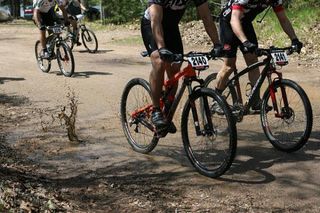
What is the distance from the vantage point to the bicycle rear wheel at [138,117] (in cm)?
573

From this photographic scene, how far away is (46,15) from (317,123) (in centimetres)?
718

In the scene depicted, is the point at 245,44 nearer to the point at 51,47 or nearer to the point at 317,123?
the point at 317,123

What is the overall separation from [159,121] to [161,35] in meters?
0.86

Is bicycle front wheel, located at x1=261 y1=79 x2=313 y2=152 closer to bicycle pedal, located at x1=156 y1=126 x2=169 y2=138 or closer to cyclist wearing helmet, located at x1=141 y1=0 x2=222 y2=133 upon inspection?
cyclist wearing helmet, located at x1=141 y1=0 x2=222 y2=133

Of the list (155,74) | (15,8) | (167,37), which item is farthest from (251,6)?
(15,8)

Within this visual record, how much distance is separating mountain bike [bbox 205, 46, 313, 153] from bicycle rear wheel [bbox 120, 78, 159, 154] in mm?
1021

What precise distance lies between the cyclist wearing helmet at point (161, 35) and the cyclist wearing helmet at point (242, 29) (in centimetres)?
28

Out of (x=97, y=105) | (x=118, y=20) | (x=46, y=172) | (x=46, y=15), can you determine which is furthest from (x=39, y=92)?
(x=118, y=20)

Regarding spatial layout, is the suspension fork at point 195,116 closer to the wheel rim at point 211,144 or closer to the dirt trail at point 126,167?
the wheel rim at point 211,144

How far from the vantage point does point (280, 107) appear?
5.51 meters

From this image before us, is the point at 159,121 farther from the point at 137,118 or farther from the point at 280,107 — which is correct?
the point at 280,107

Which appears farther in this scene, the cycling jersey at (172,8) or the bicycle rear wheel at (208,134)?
the cycling jersey at (172,8)

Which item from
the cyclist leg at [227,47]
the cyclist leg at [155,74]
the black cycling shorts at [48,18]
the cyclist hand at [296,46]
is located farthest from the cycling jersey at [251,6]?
the black cycling shorts at [48,18]

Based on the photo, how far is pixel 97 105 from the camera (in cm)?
829
